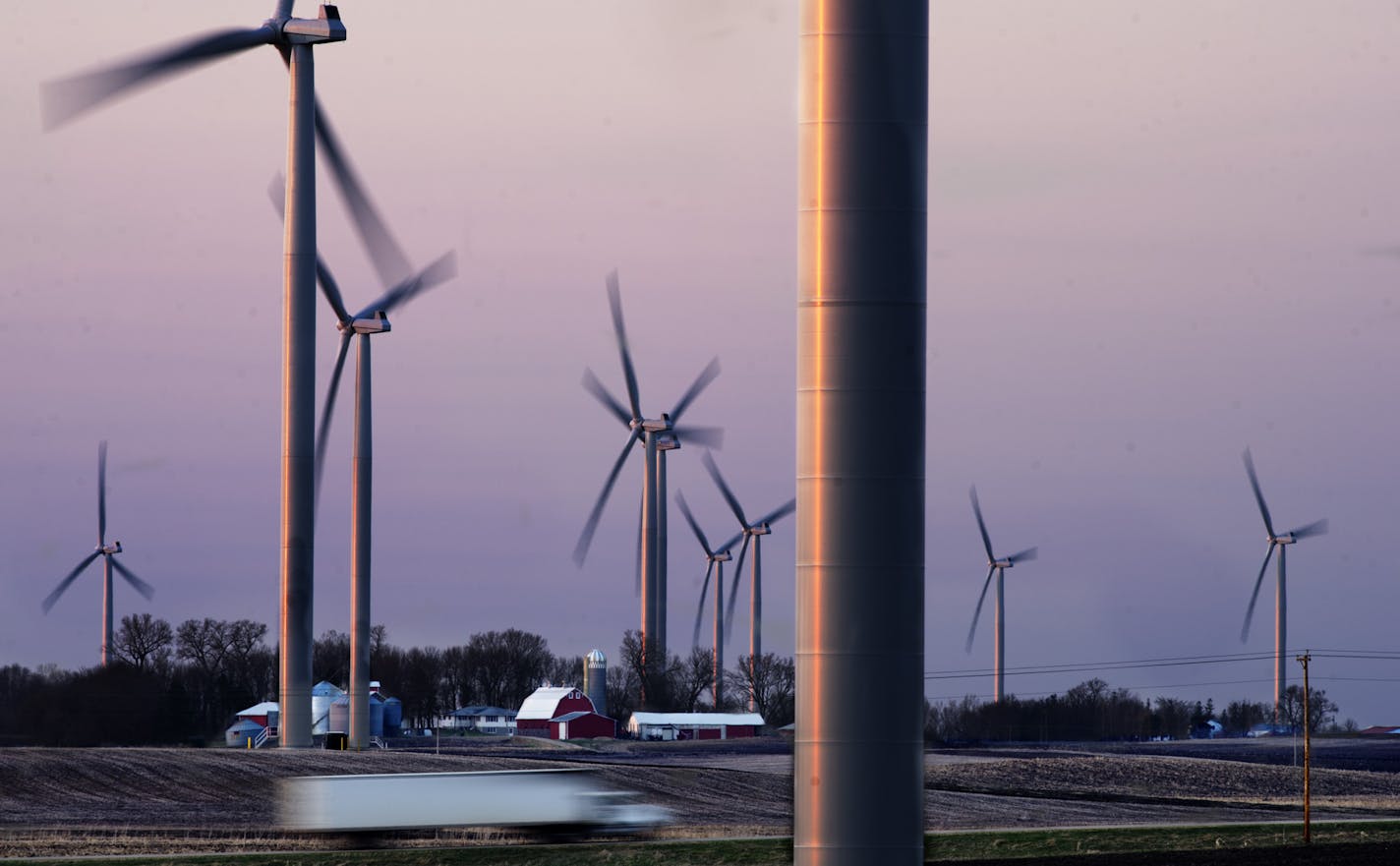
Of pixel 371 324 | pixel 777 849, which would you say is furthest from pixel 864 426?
pixel 371 324

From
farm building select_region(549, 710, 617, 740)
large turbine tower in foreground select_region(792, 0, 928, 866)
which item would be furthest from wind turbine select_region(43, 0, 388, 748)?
farm building select_region(549, 710, 617, 740)

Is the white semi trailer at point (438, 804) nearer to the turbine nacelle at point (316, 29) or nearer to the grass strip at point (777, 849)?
the grass strip at point (777, 849)

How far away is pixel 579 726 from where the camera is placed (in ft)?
644

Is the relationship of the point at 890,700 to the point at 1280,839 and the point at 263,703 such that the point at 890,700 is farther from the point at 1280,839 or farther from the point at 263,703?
the point at 263,703

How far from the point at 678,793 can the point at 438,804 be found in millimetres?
31277

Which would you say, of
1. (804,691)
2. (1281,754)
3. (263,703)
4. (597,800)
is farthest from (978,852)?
(263,703)

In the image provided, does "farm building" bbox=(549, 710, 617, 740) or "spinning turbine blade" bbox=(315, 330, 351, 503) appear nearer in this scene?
"spinning turbine blade" bbox=(315, 330, 351, 503)

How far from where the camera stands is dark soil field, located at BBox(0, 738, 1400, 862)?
6394 cm

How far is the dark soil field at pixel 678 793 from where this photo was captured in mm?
63938

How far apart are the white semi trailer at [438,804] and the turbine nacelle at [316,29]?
1458 inches

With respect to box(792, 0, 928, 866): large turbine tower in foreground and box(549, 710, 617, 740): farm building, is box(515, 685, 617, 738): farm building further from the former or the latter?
box(792, 0, 928, 866): large turbine tower in foreground

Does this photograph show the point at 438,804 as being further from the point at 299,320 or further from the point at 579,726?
the point at 579,726

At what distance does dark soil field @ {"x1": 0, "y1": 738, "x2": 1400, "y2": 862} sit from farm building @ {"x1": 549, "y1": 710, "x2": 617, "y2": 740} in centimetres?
6811

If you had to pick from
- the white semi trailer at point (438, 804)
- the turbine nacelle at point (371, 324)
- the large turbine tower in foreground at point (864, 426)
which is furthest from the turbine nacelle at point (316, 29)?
the large turbine tower in foreground at point (864, 426)
